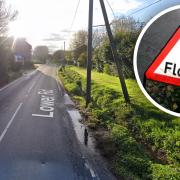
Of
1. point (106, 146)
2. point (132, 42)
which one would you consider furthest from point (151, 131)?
point (132, 42)

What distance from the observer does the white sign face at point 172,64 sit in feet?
8.87

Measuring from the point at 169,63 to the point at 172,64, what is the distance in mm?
36

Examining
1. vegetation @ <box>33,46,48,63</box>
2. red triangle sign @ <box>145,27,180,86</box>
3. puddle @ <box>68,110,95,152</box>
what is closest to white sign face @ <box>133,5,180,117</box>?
red triangle sign @ <box>145,27,180,86</box>

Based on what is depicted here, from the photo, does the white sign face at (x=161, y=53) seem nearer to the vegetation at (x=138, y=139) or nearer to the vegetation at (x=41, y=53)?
the vegetation at (x=138, y=139)

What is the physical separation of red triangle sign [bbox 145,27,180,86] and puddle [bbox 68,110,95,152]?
640 cm

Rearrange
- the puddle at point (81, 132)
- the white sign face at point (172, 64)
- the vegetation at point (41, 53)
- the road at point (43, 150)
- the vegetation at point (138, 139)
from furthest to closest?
the vegetation at point (41, 53) → the puddle at point (81, 132) → the vegetation at point (138, 139) → the road at point (43, 150) → the white sign face at point (172, 64)

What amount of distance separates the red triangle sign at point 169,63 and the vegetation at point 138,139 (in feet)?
14.2

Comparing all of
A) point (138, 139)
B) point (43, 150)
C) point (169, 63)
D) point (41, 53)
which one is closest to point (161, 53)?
point (169, 63)

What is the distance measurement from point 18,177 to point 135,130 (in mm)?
6039

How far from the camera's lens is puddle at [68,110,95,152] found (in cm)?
953

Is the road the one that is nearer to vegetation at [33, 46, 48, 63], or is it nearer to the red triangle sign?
the red triangle sign

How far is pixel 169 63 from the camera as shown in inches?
109

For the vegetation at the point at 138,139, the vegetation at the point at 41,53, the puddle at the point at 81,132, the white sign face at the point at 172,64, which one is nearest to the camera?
the white sign face at the point at 172,64

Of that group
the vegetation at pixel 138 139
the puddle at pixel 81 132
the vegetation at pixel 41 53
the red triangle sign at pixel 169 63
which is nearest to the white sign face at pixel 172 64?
the red triangle sign at pixel 169 63
